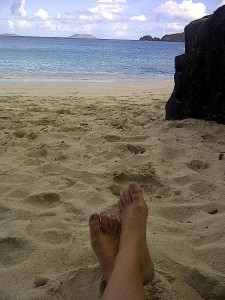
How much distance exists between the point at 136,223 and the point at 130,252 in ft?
0.81

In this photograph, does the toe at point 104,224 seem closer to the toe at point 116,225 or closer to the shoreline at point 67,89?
the toe at point 116,225

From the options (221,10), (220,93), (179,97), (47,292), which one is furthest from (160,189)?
(221,10)

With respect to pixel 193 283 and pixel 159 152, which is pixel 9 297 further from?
pixel 159 152

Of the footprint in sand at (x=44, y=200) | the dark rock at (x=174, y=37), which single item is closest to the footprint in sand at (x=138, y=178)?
the footprint in sand at (x=44, y=200)

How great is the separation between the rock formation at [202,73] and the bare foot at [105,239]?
250cm

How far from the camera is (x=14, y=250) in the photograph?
1837 millimetres

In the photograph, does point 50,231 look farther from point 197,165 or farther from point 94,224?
point 197,165

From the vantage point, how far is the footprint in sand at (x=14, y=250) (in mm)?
1756

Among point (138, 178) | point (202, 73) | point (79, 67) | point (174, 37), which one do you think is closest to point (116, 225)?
point (138, 178)

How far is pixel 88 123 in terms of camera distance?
14.6 feet

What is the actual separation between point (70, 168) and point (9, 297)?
1507 mm

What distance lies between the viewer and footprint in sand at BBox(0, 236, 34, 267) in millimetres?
1756

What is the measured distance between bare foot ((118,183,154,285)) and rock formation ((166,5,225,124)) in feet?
7.57

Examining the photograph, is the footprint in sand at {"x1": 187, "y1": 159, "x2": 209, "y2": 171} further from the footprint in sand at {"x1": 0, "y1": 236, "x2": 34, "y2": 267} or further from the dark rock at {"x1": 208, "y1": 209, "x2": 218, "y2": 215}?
the footprint in sand at {"x1": 0, "y1": 236, "x2": 34, "y2": 267}
